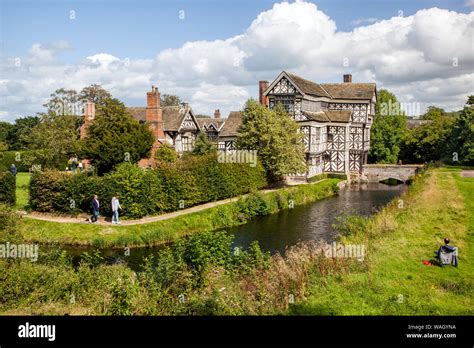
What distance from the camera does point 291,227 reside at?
23250mm

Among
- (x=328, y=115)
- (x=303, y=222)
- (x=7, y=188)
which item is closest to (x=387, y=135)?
(x=328, y=115)

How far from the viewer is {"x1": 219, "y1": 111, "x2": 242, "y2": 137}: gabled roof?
4168 centimetres

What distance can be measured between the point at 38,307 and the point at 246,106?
25097 millimetres

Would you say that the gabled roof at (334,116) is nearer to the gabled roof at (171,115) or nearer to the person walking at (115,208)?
the gabled roof at (171,115)

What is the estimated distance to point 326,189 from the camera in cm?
3544

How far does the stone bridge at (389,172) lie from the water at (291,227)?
8.58 meters

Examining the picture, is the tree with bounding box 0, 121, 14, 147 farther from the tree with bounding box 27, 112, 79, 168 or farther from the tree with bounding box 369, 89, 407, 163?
the tree with bounding box 369, 89, 407, 163

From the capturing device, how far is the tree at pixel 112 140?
2561 centimetres

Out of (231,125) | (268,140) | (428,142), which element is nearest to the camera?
(268,140)

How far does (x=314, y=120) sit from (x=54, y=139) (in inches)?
895

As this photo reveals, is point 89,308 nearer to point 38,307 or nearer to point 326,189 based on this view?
point 38,307

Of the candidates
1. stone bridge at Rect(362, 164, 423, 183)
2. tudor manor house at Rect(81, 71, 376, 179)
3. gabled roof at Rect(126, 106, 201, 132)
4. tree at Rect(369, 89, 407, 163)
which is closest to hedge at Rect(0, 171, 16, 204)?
tudor manor house at Rect(81, 71, 376, 179)

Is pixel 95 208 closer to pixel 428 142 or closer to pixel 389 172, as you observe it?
pixel 389 172

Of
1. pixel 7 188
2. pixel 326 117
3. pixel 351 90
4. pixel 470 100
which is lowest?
pixel 7 188
